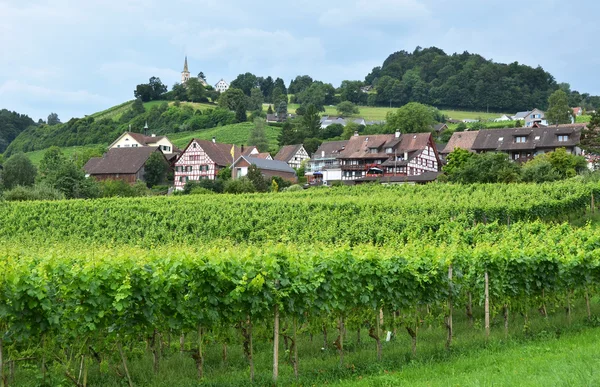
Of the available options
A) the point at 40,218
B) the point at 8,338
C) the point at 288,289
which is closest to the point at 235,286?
the point at 288,289

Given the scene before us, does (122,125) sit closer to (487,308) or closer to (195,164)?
(195,164)

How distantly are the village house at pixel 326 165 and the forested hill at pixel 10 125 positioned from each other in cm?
10884

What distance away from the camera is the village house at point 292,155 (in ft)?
344

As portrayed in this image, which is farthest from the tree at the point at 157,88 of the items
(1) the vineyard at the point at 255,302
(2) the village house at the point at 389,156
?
(1) the vineyard at the point at 255,302

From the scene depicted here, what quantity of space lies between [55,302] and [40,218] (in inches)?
1362

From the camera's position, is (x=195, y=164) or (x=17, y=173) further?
(x=195, y=164)

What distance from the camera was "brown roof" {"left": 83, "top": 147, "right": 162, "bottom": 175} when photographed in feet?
283

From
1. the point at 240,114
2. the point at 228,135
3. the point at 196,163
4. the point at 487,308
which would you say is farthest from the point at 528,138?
the point at 240,114

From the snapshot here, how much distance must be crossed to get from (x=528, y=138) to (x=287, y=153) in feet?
134

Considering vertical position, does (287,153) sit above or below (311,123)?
below

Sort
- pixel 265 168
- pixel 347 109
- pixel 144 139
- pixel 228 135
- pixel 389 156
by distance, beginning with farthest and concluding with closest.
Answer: pixel 347 109 < pixel 228 135 < pixel 144 139 < pixel 389 156 < pixel 265 168

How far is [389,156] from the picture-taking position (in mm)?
90688

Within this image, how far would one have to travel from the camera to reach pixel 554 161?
6638 centimetres

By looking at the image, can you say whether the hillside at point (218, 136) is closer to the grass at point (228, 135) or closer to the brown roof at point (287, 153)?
the grass at point (228, 135)
